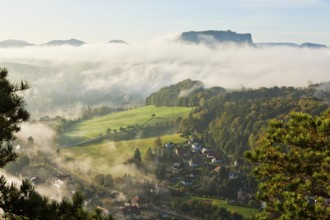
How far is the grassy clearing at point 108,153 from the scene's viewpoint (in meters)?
136

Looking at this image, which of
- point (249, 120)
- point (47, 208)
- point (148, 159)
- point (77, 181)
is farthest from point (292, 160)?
point (249, 120)

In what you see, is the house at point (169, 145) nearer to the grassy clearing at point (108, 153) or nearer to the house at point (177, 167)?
the grassy clearing at point (108, 153)

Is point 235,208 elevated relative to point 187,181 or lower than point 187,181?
elevated

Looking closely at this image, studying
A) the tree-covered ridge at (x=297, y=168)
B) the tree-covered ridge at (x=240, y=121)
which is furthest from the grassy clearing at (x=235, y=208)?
the tree-covered ridge at (x=297, y=168)

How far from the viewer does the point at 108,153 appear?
150375 mm

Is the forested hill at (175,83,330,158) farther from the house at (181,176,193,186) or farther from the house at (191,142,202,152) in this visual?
the house at (181,176,193,186)

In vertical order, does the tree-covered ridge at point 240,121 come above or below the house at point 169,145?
above

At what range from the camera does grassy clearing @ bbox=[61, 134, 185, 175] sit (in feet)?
446

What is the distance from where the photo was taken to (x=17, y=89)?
13.1 m

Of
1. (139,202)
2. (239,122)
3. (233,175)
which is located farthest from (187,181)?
(239,122)

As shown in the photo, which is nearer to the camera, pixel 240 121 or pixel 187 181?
pixel 187 181

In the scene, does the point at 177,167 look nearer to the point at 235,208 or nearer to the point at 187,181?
the point at 187,181

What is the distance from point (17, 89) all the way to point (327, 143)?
13020mm

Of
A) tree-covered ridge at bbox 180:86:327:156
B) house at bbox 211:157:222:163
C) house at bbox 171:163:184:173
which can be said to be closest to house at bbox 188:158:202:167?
house at bbox 171:163:184:173
